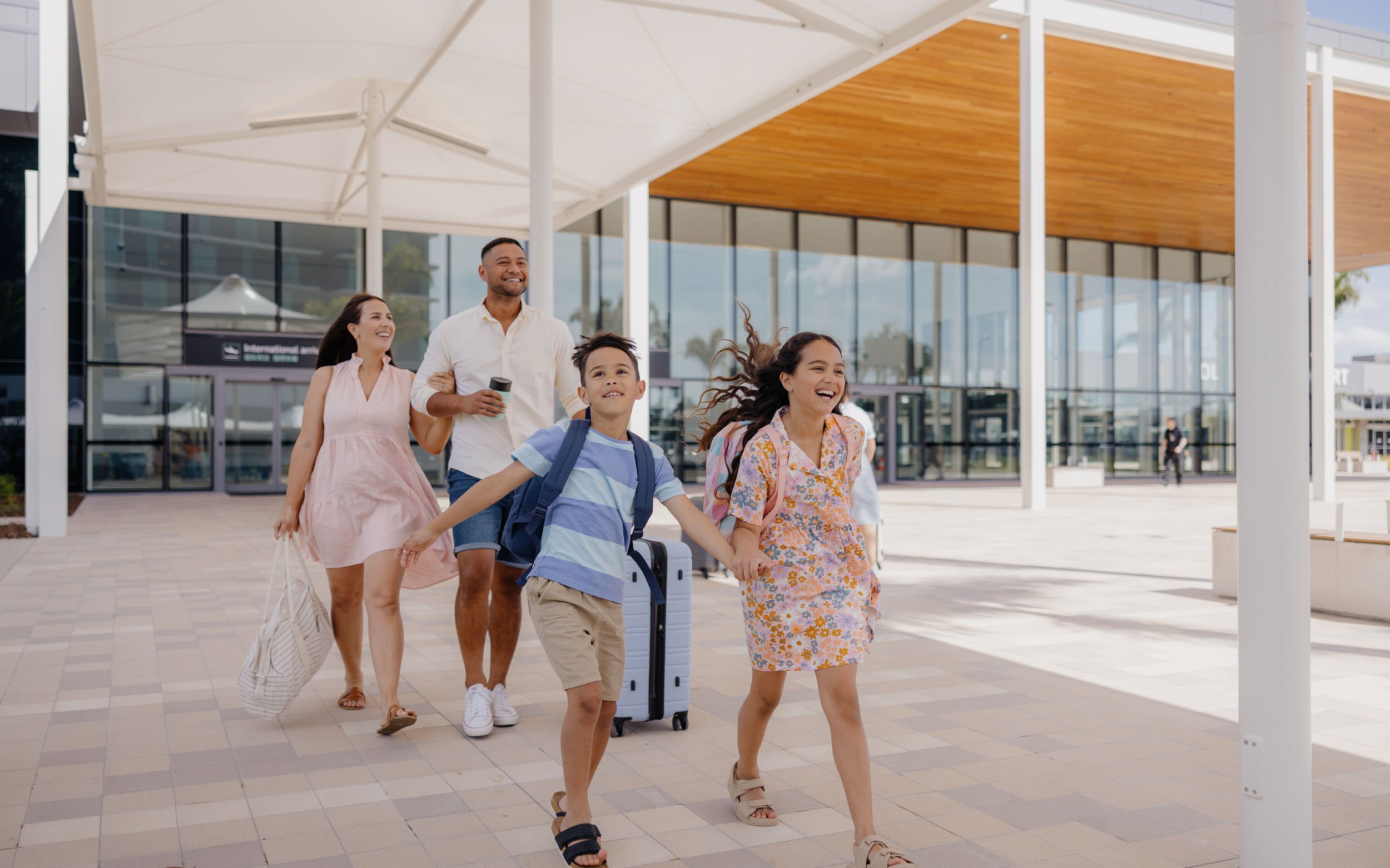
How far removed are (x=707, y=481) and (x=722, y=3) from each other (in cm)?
597

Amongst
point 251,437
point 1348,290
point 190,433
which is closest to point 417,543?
point 251,437

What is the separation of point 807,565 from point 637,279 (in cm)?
1273

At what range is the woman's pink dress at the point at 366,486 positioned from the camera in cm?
469

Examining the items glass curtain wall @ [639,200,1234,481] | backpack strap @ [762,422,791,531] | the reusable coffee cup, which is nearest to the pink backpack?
backpack strap @ [762,422,791,531]

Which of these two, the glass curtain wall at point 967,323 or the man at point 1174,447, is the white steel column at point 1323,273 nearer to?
the man at point 1174,447

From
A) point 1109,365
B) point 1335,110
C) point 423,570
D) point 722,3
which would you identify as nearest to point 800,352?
point 423,570

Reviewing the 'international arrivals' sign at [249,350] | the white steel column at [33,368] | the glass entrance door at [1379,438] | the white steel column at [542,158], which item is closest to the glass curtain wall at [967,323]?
the 'international arrivals' sign at [249,350]

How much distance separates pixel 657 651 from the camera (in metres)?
4.66

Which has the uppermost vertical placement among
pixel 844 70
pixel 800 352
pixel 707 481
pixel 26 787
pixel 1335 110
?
pixel 1335 110

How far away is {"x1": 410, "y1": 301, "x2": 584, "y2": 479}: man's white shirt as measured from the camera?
4590 millimetres

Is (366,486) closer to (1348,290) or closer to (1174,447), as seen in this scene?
(1174,447)

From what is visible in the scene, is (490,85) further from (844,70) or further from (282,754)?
(282,754)

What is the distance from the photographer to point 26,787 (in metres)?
3.91

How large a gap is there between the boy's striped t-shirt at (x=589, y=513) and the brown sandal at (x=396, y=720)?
4.78 ft
